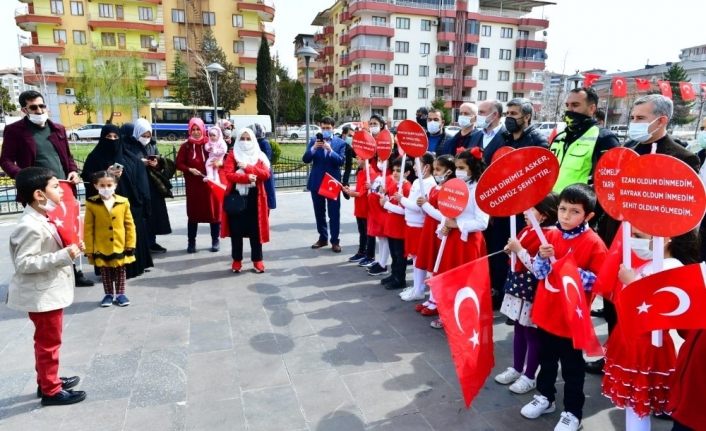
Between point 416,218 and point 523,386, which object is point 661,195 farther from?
point 416,218

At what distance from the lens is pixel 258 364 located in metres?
3.56

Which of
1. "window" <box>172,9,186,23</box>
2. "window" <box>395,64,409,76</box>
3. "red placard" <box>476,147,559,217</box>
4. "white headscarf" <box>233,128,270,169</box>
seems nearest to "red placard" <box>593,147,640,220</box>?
"red placard" <box>476,147,559,217</box>

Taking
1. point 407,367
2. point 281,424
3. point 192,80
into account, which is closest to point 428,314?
point 407,367

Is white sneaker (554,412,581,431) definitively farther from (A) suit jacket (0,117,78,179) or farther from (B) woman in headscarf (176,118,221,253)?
(A) suit jacket (0,117,78,179)

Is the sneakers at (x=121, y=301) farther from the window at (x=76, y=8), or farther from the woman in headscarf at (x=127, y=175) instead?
the window at (x=76, y=8)

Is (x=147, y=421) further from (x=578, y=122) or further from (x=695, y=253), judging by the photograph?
(x=578, y=122)

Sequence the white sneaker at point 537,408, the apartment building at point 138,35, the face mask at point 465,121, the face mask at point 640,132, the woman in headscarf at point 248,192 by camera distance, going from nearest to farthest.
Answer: the white sneaker at point 537,408
the face mask at point 640,132
the face mask at point 465,121
the woman in headscarf at point 248,192
the apartment building at point 138,35

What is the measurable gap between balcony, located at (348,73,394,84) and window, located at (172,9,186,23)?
17.6m

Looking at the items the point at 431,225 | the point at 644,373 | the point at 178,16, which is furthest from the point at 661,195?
the point at 178,16

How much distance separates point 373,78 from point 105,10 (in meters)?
25.7

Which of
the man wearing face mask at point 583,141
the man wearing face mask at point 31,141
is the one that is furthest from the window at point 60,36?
the man wearing face mask at point 583,141

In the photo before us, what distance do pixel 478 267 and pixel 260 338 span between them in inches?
84.3

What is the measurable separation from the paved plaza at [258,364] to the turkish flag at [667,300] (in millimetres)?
1194

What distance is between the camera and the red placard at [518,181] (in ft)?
8.44
